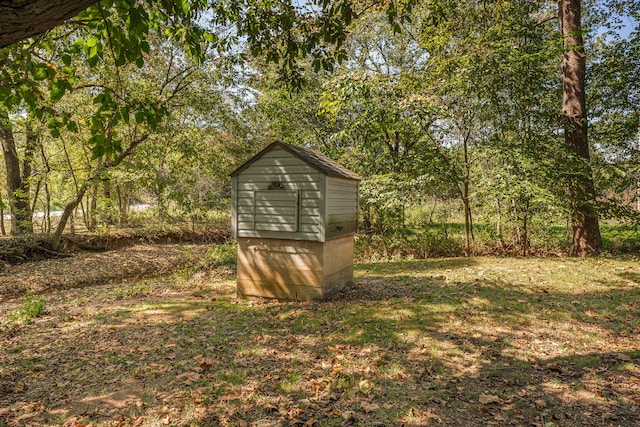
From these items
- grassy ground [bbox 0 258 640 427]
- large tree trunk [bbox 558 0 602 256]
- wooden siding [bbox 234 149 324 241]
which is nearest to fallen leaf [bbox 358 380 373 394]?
grassy ground [bbox 0 258 640 427]

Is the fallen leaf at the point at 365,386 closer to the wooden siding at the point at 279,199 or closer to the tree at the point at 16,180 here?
the wooden siding at the point at 279,199

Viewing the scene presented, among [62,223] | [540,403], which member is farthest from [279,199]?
[62,223]

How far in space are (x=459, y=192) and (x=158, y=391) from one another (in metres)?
10.4

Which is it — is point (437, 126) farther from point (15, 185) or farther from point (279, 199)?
point (15, 185)

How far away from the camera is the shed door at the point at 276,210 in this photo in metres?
7.11

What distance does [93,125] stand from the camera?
310cm

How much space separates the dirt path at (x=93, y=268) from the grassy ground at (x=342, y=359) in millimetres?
2640

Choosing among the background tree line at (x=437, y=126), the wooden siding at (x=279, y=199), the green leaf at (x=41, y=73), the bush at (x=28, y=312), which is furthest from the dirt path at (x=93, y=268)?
the green leaf at (x=41, y=73)

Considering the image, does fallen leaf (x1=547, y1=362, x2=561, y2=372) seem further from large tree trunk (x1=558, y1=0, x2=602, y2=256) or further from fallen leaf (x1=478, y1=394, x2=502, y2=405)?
large tree trunk (x1=558, y1=0, x2=602, y2=256)

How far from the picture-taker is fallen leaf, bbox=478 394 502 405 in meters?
3.57

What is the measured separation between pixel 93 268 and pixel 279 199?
357 inches

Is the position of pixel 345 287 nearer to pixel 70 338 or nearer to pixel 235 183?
pixel 235 183

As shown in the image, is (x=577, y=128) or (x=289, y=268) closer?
(x=289, y=268)

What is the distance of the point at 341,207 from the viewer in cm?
766
